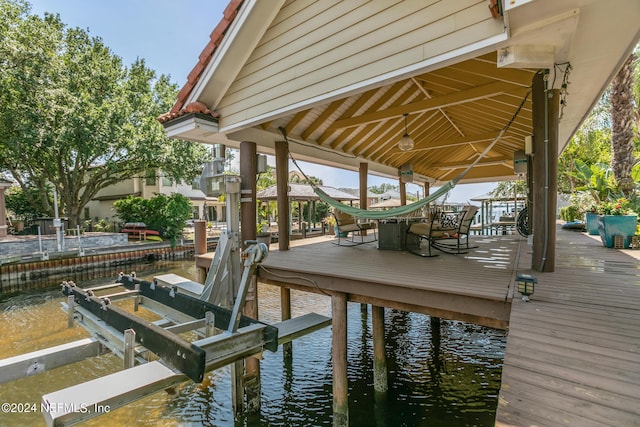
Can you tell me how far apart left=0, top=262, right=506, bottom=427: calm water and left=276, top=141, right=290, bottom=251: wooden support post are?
7.35ft

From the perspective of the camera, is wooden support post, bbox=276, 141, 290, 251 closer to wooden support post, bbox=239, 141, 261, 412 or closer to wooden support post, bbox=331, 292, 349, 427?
wooden support post, bbox=239, 141, 261, 412

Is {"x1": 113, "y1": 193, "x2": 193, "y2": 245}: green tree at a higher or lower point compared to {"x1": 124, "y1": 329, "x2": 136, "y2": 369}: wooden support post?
higher

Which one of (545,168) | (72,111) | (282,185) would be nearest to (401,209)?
(545,168)

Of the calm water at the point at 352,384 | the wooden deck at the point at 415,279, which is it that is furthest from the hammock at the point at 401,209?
the calm water at the point at 352,384

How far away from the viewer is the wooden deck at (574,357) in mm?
1369

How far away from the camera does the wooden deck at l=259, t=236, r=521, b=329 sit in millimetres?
2939

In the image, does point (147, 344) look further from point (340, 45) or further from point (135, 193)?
point (135, 193)

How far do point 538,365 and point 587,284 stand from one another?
1.94 m

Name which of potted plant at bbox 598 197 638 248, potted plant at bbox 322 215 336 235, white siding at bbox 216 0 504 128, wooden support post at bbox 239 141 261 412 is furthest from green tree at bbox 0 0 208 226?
potted plant at bbox 598 197 638 248

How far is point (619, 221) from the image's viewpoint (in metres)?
5.12

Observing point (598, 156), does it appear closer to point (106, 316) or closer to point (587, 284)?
point (587, 284)

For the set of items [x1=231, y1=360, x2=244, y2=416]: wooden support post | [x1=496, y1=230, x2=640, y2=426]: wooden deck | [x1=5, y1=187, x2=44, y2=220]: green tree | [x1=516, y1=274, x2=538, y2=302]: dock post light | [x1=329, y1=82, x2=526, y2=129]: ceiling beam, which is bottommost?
[x1=231, y1=360, x2=244, y2=416]: wooden support post

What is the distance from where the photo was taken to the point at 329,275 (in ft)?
12.9

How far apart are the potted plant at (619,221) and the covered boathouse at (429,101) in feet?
5.12
